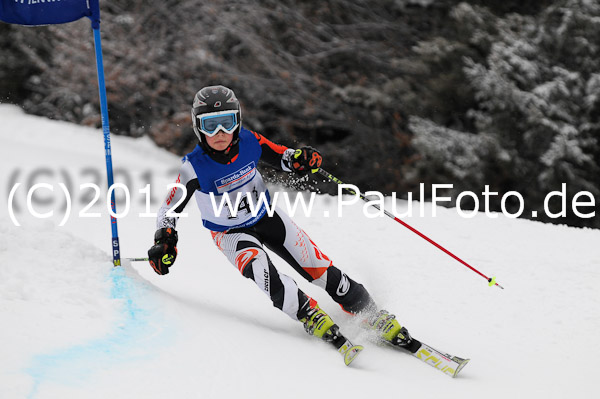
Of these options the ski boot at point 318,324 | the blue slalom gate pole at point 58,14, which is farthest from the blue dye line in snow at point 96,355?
the ski boot at point 318,324

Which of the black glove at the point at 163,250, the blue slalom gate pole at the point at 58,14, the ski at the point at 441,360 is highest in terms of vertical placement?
the blue slalom gate pole at the point at 58,14

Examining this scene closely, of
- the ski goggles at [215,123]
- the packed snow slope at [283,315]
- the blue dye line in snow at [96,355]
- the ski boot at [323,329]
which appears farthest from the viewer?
the ski goggles at [215,123]

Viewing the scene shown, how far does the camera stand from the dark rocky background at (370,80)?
29.3 feet

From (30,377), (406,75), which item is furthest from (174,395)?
(406,75)

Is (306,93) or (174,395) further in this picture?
(306,93)

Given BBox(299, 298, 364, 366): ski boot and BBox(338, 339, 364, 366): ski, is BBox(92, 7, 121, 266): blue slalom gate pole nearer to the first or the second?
BBox(299, 298, 364, 366): ski boot

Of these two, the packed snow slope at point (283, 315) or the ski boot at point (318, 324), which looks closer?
the packed snow slope at point (283, 315)

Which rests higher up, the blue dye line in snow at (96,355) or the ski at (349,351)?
the blue dye line in snow at (96,355)

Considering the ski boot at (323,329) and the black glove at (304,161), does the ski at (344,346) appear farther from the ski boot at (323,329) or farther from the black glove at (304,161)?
the black glove at (304,161)

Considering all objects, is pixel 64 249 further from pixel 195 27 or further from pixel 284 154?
pixel 195 27

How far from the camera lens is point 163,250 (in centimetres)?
383

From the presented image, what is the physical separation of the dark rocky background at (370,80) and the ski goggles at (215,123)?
3.60 m

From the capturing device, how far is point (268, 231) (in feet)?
13.8

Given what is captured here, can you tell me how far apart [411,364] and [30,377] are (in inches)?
82.5
